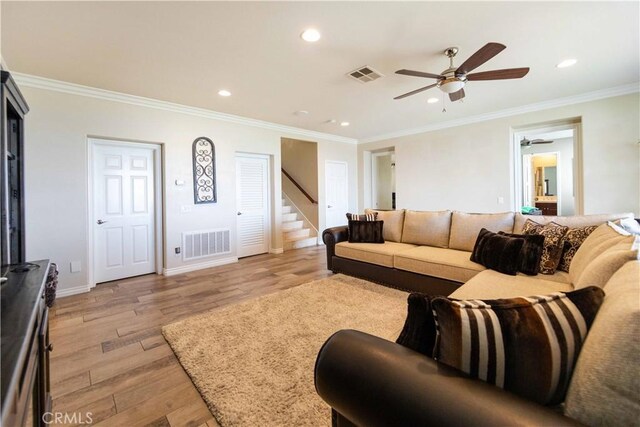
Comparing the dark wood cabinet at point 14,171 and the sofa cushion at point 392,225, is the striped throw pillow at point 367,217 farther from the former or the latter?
Result: the dark wood cabinet at point 14,171

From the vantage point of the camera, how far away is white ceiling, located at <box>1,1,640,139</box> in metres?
2.16

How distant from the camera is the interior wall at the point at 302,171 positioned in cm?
661

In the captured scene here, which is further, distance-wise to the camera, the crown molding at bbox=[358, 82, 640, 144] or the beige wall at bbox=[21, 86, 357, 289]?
the crown molding at bbox=[358, 82, 640, 144]

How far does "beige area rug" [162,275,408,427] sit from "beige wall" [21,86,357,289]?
2.08 metres

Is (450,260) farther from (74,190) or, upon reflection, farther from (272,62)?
(74,190)

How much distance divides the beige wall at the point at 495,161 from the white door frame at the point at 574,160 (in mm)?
92

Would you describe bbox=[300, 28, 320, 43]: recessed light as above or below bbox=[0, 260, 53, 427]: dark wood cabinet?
above

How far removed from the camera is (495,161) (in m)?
5.02

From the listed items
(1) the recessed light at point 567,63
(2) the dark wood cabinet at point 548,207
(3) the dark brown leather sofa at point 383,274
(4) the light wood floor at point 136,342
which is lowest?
(4) the light wood floor at point 136,342

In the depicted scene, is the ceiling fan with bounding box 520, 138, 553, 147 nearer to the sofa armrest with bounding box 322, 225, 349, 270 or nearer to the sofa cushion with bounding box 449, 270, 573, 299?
the sofa armrest with bounding box 322, 225, 349, 270

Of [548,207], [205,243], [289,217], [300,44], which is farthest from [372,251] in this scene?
[548,207]

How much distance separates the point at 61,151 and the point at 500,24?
484cm
